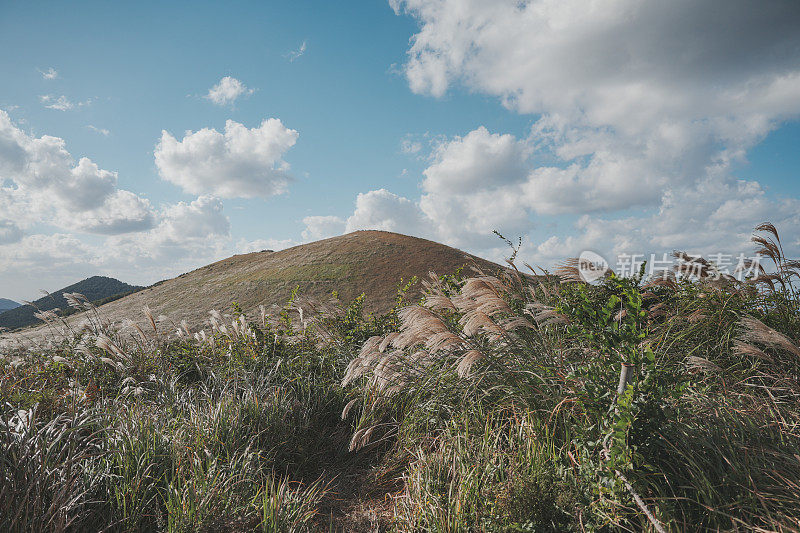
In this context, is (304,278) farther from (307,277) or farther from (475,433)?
(475,433)

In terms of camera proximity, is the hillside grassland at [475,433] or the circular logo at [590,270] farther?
the circular logo at [590,270]

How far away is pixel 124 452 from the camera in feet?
9.55

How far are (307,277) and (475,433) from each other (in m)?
11.6

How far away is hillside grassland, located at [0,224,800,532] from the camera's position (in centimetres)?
217

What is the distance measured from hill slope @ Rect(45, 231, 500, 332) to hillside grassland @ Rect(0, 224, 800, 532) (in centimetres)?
697

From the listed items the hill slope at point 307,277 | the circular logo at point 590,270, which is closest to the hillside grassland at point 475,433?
the circular logo at point 590,270

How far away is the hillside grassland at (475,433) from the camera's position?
7.11 feet

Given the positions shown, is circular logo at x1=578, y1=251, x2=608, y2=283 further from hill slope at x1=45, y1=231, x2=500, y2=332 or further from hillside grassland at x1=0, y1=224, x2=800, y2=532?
hill slope at x1=45, y1=231, x2=500, y2=332

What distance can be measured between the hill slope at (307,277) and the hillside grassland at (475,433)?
697 centimetres

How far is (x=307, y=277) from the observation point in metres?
14.1

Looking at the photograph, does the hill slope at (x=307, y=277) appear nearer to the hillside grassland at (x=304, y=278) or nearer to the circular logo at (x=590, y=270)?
the hillside grassland at (x=304, y=278)

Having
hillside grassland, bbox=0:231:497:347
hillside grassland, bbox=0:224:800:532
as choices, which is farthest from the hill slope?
hillside grassland, bbox=0:224:800:532

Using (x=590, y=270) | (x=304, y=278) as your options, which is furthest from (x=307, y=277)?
(x=590, y=270)

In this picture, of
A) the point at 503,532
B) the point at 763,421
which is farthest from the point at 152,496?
the point at 763,421
